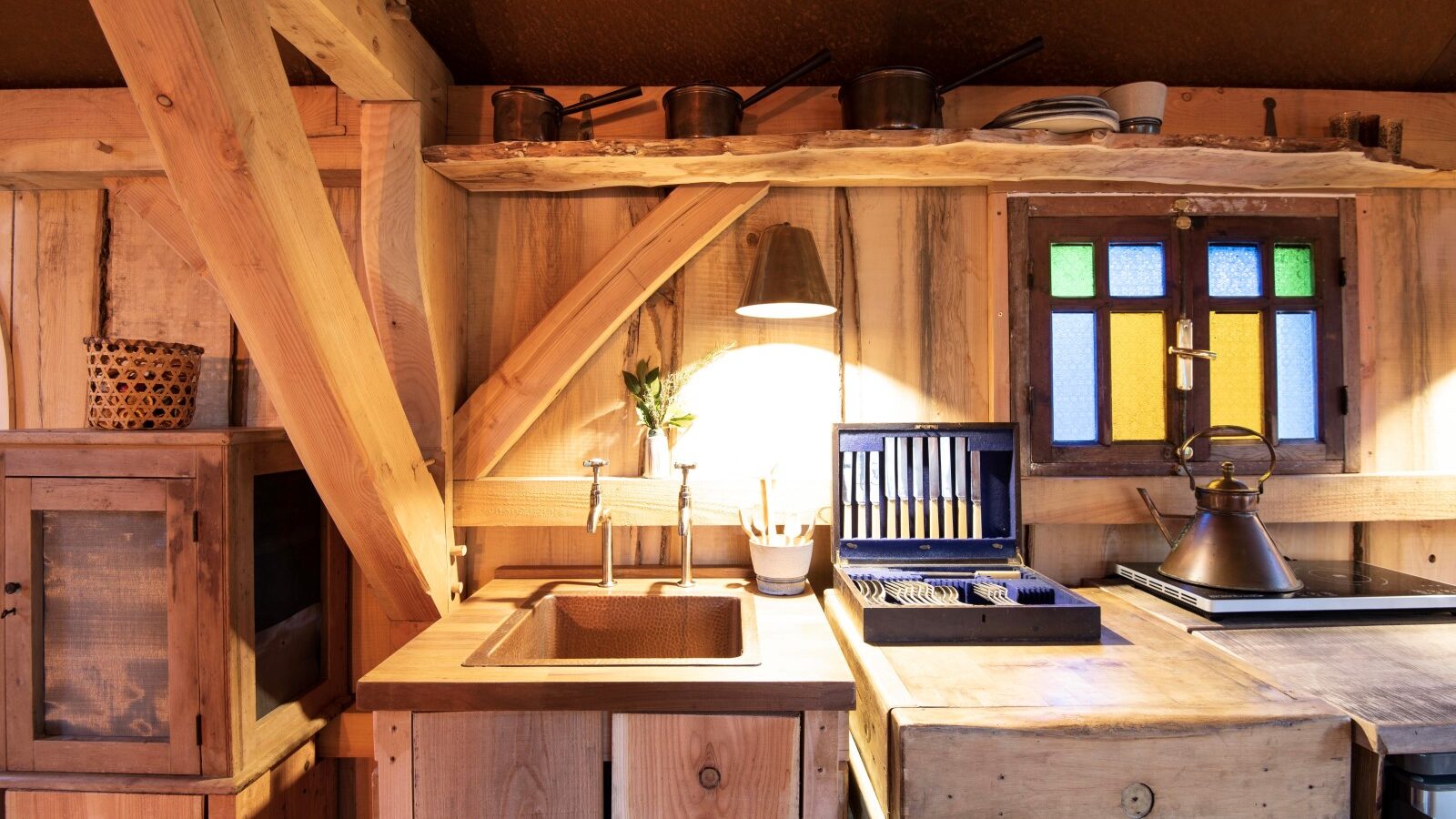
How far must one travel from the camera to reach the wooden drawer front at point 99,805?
151 cm

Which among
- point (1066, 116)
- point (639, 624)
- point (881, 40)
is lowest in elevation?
point (639, 624)

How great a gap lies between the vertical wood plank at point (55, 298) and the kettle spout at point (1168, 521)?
2.91 meters

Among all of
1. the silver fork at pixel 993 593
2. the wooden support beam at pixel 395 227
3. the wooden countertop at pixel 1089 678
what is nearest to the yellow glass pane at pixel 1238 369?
the wooden countertop at pixel 1089 678

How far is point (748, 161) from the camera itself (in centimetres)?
182

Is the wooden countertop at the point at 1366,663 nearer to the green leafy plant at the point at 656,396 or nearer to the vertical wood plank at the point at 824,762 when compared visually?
the vertical wood plank at the point at 824,762

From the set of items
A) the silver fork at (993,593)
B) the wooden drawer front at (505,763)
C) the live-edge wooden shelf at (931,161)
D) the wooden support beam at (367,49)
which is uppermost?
the wooden support beam at (367,49)

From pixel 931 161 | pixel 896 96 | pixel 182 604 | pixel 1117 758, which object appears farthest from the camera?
pixel 931 161

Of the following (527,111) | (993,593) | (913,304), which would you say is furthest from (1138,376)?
(527,111)

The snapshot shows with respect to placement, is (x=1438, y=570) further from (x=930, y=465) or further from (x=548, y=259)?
(x=548, y=259)

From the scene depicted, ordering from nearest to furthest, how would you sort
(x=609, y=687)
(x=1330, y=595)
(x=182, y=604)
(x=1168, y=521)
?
(x=609, y=687), (x=182, y=604), (x=1330, y=595), (x=1168, y=521)

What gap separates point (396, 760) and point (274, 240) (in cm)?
94

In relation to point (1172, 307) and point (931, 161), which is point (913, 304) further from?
point (1172, 307)

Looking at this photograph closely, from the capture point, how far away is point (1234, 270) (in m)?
2.04

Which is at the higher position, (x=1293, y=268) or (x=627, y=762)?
(x=1293, y=268)
